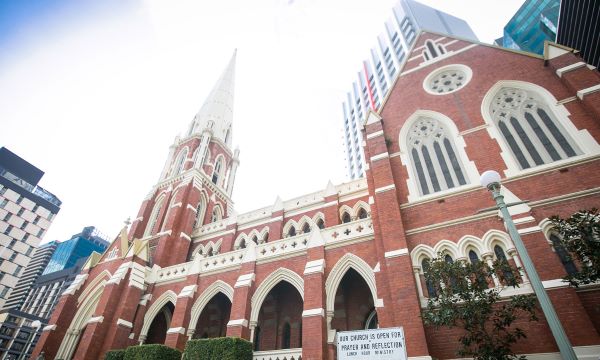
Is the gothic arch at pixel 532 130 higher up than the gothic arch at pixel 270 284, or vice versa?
the gothic arch at pixel 532 130

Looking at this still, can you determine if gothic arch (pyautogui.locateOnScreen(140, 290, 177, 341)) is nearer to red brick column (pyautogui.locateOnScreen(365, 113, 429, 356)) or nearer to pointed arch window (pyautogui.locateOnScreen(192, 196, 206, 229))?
pointed arch window (pyautogui.locateOnScreen(192, 196, 206, 229))

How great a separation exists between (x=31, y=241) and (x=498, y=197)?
75109mm

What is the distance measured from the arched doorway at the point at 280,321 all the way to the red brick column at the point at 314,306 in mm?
3839

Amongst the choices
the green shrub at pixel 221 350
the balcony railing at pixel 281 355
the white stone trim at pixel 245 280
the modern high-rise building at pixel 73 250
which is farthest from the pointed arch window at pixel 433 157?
the modern high-rise building at pixel 73 250

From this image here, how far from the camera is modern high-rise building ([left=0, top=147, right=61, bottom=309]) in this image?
5225 cm

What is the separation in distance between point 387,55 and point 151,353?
213 ft

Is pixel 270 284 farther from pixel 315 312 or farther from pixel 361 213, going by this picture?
pixel 361 213

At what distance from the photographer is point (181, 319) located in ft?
49.2

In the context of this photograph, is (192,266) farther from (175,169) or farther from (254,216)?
(175,169)

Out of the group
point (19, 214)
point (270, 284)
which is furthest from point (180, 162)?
point (19, 214)

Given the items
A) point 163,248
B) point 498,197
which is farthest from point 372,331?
point 163,248

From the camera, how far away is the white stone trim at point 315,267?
1282 cm

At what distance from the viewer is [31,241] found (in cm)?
5719

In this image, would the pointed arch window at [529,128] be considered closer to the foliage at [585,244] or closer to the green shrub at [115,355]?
the foliage at [585,244]
